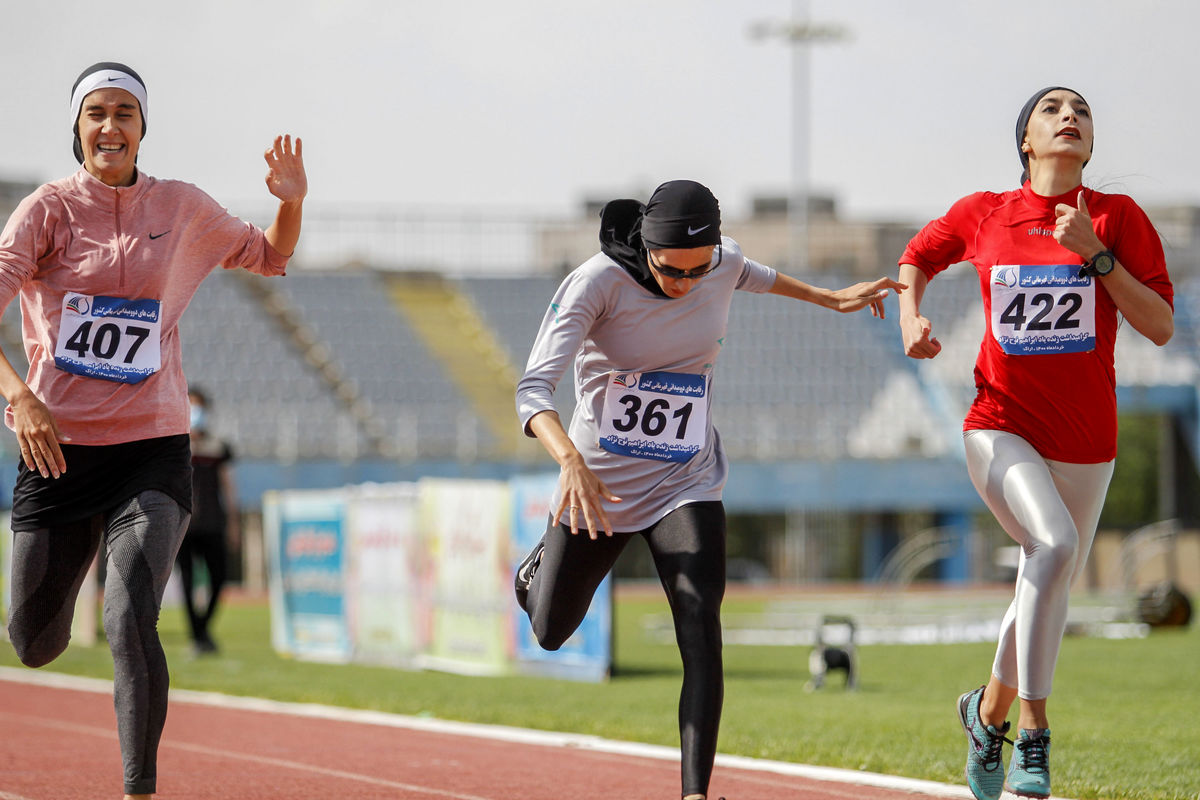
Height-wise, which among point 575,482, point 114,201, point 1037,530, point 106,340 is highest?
point 114,201

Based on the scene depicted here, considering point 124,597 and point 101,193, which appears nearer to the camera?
point 124,597

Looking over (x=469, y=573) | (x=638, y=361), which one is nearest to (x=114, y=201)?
(x=638, y=361)

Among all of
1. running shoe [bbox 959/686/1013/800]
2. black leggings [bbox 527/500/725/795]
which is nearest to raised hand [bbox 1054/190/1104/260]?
black leggings [bbox 527/500/725/795]

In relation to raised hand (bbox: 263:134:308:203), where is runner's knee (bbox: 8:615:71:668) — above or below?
below

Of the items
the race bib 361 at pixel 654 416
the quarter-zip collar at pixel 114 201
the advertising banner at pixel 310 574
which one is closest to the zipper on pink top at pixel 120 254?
the quarter-zip collar at pixel 114 201

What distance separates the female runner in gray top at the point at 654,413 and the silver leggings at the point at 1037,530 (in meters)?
0.92

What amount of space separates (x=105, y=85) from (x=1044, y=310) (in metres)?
3.02

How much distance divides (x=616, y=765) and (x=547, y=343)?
3.14 m

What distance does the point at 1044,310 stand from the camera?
5.33 metres

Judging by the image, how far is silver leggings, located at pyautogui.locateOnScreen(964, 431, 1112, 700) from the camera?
5258 millimetres

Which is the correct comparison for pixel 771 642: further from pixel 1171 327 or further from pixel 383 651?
pixel 1171 327

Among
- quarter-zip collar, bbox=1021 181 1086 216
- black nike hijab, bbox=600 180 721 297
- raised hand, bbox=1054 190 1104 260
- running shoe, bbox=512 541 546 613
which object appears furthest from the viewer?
running shoe, bbox=512 541 546 613

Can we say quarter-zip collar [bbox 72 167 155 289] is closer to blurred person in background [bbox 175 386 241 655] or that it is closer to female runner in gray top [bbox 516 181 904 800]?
female runner in gray top [bbox 516 181 904 800]

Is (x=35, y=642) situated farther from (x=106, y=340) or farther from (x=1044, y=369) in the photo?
(x=1044, y=369)
